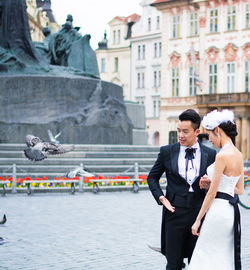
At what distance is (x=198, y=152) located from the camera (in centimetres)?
457

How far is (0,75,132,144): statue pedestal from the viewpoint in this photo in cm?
1759

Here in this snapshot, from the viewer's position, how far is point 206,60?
46.3m

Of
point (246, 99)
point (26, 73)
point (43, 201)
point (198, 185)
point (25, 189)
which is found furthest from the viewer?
point (246, 99)

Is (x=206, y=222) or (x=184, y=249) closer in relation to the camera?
(x=206, y=222)

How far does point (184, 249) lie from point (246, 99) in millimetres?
39003

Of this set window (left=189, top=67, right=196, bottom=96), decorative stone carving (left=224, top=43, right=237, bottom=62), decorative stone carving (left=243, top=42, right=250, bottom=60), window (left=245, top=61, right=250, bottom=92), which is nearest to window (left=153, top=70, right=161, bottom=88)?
window (left=189, top=67, right=196, bottom=96)

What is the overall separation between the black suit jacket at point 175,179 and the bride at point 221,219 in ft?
0.68

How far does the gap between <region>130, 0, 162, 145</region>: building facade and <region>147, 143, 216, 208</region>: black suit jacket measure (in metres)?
52.2

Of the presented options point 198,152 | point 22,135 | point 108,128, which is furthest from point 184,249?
point 108,128

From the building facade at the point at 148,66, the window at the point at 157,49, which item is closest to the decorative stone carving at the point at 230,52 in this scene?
the building facade at the point at 148,66

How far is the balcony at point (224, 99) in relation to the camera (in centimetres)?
4264

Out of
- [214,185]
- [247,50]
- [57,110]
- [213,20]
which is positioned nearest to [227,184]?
[214,185]

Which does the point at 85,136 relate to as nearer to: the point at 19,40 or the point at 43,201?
the point at 19,40

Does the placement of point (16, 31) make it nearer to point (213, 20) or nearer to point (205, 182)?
point (205, 182)
